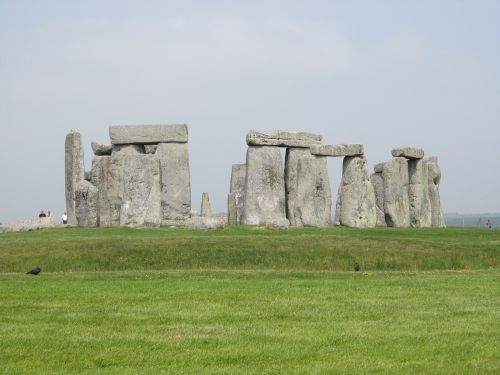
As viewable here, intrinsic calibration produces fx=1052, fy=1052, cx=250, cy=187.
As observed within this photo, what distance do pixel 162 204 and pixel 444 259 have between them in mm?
15410

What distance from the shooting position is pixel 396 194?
129 feet

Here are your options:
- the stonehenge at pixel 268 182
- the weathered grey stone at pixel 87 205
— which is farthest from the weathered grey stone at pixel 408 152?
the weathered grey stone at pixel 87 205

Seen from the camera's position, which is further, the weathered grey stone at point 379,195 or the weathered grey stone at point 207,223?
the weathered grey stone at point 379,195

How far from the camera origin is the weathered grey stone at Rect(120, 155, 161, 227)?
3466cm

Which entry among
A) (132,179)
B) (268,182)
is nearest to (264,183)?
(268,182)

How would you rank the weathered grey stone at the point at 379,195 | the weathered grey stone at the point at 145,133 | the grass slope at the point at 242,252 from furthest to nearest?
the weathered grey stone at the point at 379,195
the weathered grey stone at the point at 145,133
the grass slope at the point at 242,252

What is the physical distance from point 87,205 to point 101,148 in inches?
137

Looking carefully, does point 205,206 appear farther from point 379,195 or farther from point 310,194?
point 379,195

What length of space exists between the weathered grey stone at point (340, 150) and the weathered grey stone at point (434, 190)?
22.2 feet

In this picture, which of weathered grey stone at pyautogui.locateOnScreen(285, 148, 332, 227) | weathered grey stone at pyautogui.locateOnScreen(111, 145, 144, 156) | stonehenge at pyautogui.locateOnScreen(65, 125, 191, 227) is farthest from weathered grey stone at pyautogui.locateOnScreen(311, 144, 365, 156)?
weathered grey stone at pyautogui.locateOnScreen(111, 145, 144, 156)

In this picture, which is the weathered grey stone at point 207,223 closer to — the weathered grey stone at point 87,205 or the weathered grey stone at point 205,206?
the weathered grey stone at point 87,205

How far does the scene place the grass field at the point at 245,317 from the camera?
35.3ft

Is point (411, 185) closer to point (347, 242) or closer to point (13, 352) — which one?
point (347, 242)

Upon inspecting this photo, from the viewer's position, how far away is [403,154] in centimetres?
3978
